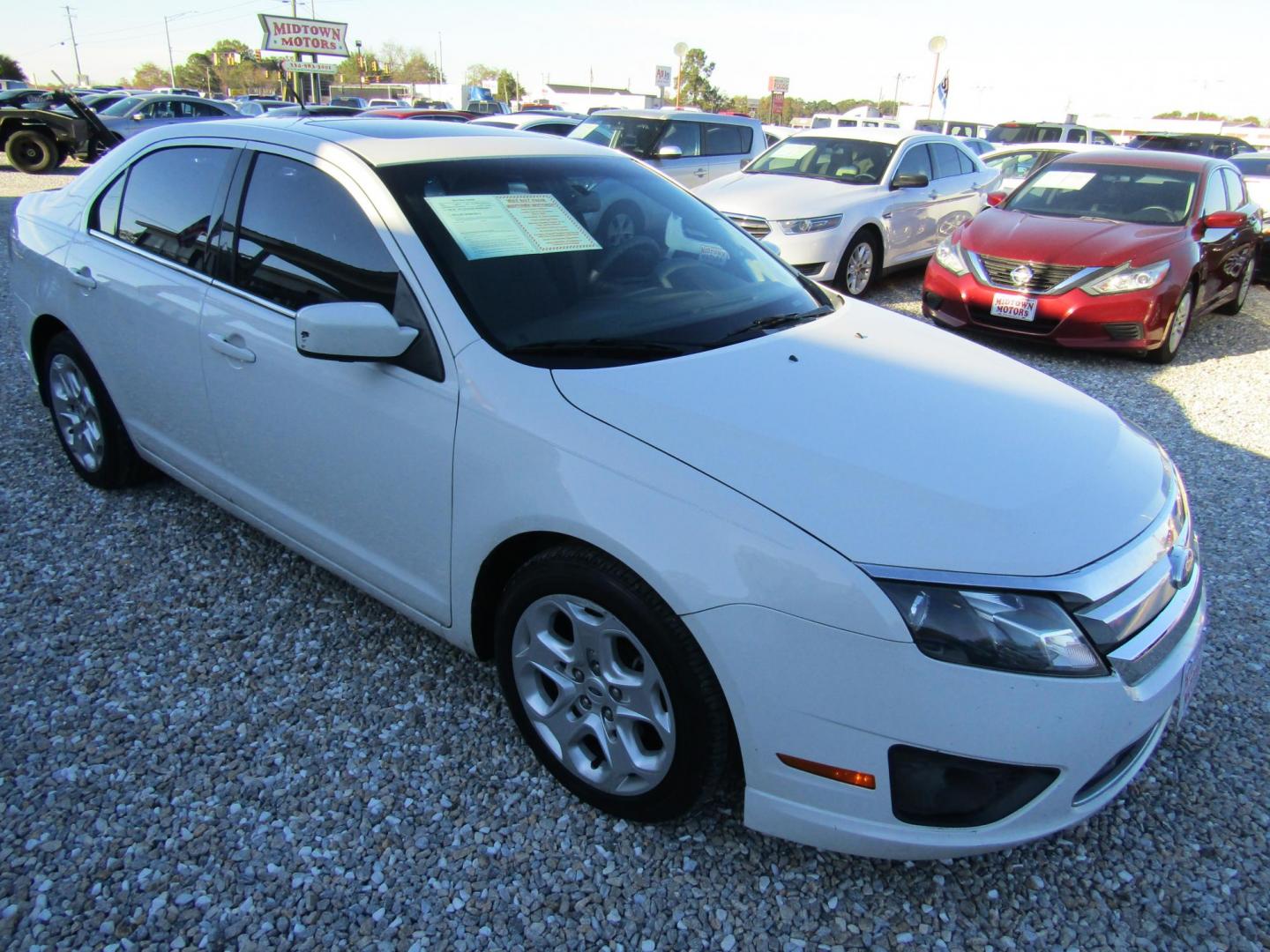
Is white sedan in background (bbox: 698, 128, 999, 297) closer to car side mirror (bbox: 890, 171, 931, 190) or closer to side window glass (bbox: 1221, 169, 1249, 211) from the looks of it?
car side mirror (bbox: 890, 171, 931, 190)

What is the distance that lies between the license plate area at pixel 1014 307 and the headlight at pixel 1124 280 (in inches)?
15.3

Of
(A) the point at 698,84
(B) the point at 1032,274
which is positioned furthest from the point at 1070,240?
(A) the point at 698,84

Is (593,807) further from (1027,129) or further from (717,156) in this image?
(1027,129)

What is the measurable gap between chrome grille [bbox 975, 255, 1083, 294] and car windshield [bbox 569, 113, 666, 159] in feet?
17.5

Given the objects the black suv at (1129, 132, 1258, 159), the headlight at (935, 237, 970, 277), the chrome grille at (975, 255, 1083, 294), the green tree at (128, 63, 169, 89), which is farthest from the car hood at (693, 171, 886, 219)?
the green tree at (128, 63, 169, 89)

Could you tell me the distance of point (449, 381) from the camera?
7.18 feet

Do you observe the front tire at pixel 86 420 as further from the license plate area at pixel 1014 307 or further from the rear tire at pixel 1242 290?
the rear tire at pixel 1242 290

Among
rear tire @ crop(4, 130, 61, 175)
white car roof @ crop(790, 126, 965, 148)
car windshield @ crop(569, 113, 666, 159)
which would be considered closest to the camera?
white car roof @ crop(790, 126, 965, 148)

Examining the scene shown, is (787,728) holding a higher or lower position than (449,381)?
lower

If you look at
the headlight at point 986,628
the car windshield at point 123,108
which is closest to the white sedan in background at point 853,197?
the headlight at point 986,628

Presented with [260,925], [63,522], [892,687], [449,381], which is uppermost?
[449,381]

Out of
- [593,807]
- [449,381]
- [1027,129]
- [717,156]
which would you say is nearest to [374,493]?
[449,381]

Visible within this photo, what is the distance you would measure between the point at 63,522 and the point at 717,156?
951cm

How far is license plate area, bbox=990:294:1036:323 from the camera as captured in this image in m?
6.30
